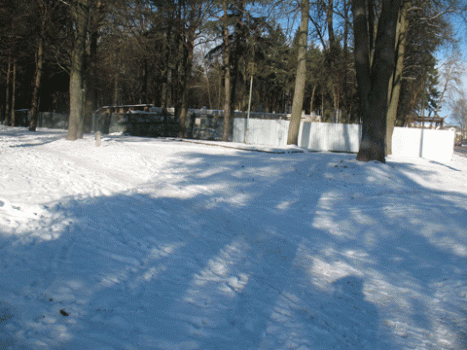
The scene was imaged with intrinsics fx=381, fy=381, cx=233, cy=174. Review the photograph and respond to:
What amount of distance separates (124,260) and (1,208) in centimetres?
225

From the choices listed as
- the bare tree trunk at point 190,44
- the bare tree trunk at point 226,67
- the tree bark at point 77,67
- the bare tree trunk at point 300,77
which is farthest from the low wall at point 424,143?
the tree bark at point 77,67

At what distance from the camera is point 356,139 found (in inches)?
965

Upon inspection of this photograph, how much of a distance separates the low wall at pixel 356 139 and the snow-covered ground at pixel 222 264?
15.5 metres

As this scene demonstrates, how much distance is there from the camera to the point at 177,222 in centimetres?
631

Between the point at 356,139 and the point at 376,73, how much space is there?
13.2 meters

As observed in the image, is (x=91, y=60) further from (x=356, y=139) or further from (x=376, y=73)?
(x=376, y=73)

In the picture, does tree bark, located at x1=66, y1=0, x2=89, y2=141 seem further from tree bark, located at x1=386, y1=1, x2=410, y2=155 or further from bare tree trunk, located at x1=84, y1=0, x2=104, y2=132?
tree bark, located at x1=386, y1=1, x2=410, y2=155

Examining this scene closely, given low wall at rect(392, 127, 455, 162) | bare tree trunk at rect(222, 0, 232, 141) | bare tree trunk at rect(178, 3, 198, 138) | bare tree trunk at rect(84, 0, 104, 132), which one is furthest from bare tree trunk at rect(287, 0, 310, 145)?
bare tree trunk at rect(84, 0, 104, 132)

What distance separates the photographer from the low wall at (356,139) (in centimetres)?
2370

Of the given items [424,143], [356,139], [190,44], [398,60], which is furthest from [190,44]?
[424,143]

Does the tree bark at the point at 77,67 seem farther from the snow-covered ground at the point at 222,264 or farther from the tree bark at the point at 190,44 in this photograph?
the tree bark at the point at 190,44

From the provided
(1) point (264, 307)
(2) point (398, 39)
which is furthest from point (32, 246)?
(2) point (398, 39)

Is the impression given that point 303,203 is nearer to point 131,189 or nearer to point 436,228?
point 436,228

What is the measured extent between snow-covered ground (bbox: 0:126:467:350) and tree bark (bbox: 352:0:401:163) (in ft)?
9.35
